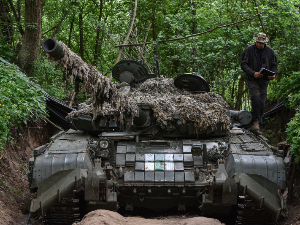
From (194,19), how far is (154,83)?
29.3 feet

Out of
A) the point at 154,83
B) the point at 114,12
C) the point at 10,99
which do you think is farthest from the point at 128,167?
the point at 114,12

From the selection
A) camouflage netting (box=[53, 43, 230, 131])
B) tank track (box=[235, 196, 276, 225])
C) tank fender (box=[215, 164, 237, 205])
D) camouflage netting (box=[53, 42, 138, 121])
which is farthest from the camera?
tank track (box=[235, 196, 276, 225])

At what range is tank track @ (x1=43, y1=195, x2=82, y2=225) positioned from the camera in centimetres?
632

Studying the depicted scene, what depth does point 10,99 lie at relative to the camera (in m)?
8.34

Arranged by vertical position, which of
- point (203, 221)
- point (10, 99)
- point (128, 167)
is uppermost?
point (10, 99)

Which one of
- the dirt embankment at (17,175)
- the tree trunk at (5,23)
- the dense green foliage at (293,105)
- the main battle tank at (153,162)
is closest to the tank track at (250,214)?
the main battle tank at (153,162)

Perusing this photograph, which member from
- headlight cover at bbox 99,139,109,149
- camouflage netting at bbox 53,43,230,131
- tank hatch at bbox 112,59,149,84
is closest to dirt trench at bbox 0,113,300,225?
headlight cover at bbox 99,139,109,149

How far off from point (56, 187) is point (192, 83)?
416 cm

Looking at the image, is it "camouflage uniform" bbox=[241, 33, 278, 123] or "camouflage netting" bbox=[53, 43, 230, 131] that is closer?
"camouflage netting" bbox=[53, 43, 230, 131]

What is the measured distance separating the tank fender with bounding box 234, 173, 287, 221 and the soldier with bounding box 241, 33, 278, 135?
2482 mm

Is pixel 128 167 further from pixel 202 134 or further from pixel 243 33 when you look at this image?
pixel 243 33

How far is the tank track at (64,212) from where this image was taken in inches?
249

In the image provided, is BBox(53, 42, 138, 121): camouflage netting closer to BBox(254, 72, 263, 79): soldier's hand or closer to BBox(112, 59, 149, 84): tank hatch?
BBox(112, 59, 149, 84): tank hatch

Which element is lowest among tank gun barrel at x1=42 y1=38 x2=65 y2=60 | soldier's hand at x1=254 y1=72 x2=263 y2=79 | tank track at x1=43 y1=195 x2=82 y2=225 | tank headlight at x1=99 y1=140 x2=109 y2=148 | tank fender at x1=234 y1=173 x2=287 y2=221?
tank track at x1=43 y1=195 x2=82 y2=225
